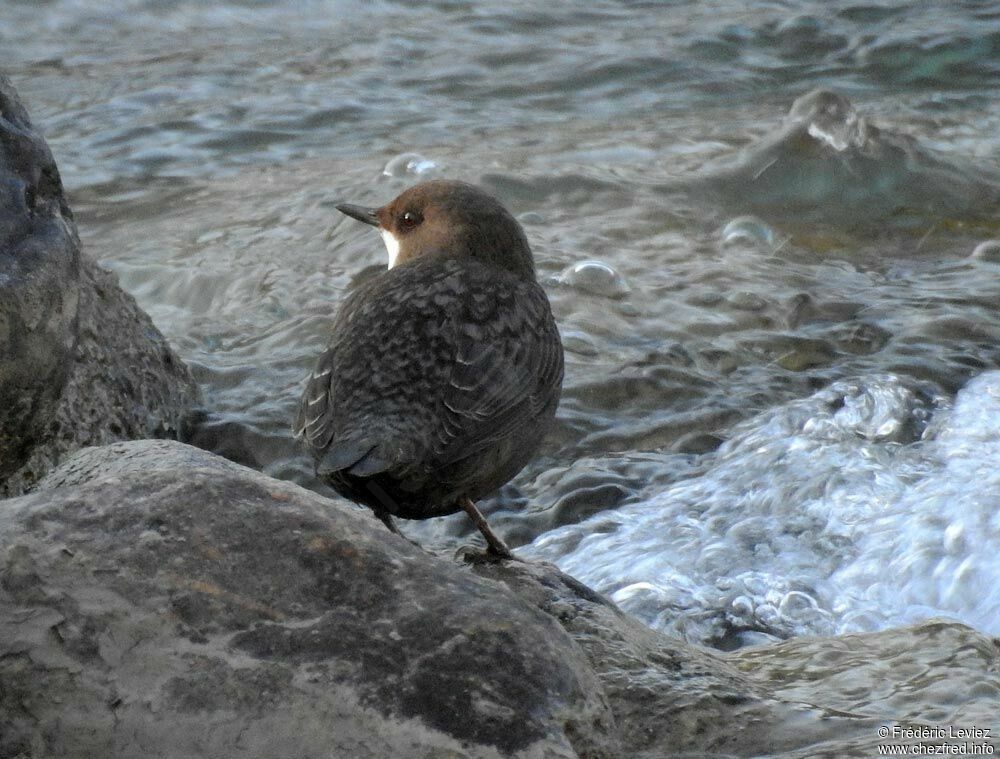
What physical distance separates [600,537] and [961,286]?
10.5 ft

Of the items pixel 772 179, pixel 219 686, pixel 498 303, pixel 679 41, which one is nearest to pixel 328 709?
pixel 219 686

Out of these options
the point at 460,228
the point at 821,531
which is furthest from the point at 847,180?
the point at 460,228

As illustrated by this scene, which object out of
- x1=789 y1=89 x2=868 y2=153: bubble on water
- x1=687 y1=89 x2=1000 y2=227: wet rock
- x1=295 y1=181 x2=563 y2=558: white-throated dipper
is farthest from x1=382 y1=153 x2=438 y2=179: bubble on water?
x1=295 y1=181 x2=563 y2=558: white-throated dipper

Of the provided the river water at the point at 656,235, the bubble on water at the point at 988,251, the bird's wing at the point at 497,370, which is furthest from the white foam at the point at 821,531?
the bubble on water at the point at 988,251

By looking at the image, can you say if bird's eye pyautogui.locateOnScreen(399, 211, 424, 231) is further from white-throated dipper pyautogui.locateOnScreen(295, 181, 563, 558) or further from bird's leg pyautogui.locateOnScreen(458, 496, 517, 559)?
bird's leg pyautogui.locateOnScreen(458, 496, 517, 559)

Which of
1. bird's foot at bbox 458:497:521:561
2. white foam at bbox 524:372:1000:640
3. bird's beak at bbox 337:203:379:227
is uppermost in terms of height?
bird's beak at bbox 337:203:379:227

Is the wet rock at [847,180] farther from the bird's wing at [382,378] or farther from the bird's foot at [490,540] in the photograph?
the bird's foot at [490,540]

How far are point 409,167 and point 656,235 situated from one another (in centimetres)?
183

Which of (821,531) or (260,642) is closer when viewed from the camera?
(260,642)

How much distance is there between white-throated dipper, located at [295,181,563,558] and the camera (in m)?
3.63

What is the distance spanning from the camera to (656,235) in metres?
8.18

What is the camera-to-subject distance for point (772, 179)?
9023 mm

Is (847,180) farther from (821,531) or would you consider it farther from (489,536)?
(489,536)

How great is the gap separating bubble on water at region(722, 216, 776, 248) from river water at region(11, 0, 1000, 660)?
20mm
